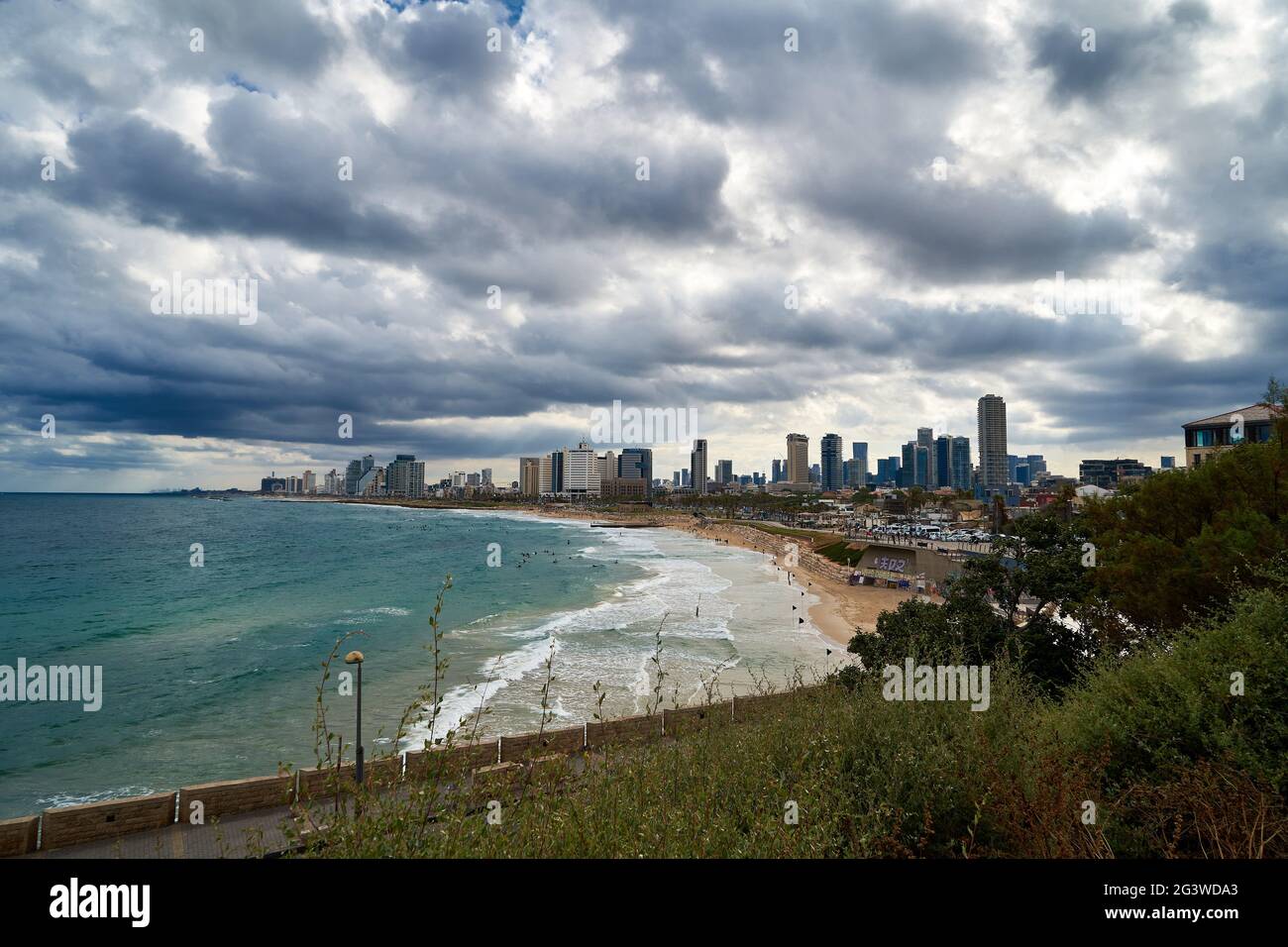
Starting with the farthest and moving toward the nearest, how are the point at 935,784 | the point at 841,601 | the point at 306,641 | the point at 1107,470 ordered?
1. the point at 1107,470
2. the point at 841,601
3. the point at 306,641
4. the point at 935,784

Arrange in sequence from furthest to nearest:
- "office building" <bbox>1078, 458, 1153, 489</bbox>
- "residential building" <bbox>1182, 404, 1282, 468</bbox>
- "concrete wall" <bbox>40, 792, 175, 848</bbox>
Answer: "office building" <bbox>1078, 458, 1153, 489</bbox>
"residential building" <bbox>1182, 404, 1282, 468</bbox>
"concrete wall" <bbox>40, 792, 175, 848</bbox>

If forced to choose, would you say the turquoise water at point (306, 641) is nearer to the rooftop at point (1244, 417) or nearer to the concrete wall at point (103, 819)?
the concrete wall at point (103, 819)

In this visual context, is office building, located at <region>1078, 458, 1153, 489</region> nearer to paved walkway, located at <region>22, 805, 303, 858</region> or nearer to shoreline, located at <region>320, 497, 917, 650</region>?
shoreline, located at <region>320, 497, 917, 650</region>

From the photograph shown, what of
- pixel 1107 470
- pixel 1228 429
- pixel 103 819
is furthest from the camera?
pixel 1107 470

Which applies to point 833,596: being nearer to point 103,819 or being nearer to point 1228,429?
point 1228,429

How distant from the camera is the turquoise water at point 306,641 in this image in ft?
71.1

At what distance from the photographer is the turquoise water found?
21.7 m

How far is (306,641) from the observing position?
1463 inches

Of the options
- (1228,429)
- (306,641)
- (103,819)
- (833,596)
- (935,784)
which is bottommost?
(833,596)

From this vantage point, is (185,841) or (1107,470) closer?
(185,841)

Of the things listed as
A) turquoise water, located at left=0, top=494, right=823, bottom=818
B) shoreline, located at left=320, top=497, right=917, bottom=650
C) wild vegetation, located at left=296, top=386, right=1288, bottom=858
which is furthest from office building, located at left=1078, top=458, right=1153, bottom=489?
wild vegetation, located at left=296, top=386, right=1288, bottom=858

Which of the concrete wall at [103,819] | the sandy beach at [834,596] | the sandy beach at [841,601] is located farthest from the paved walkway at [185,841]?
the sandy beach at [834,596]

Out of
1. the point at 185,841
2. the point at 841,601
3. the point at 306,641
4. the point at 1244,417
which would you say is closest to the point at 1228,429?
the point at 1244,417
